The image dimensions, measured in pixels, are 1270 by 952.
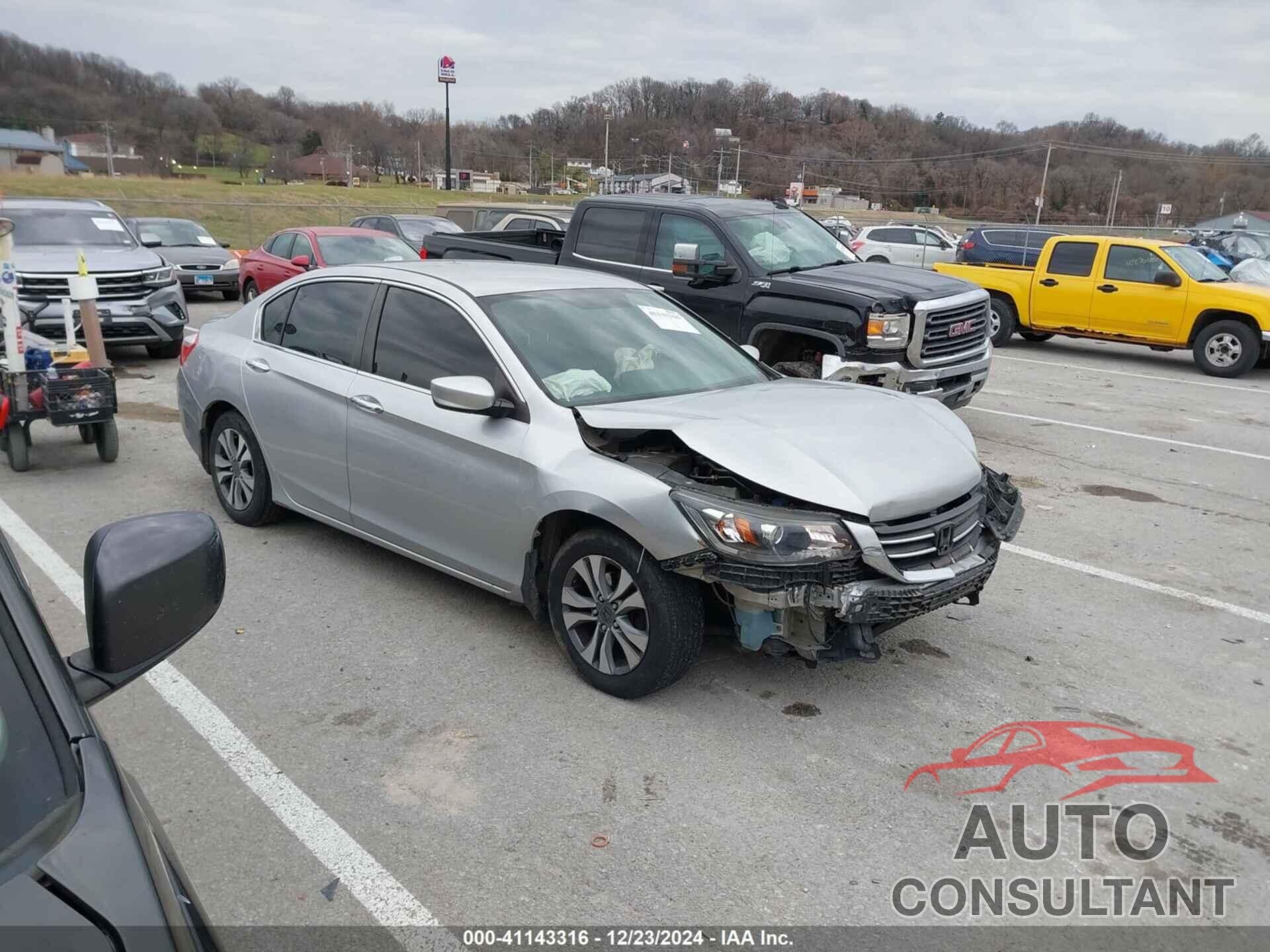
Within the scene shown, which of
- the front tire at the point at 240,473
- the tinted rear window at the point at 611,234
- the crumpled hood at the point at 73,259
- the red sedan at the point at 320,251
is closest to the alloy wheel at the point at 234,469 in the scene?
the front tire at the point at 240,473

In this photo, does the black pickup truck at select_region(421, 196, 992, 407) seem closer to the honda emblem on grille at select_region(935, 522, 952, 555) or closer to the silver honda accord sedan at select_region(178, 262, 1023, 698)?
the silver honda accord sedan at select_region(178, 262, 1023, 698)

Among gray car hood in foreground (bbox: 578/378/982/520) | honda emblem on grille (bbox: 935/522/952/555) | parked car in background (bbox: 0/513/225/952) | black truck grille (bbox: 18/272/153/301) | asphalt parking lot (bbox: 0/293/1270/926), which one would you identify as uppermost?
parked car in background (bbox: 0/513/225/952)

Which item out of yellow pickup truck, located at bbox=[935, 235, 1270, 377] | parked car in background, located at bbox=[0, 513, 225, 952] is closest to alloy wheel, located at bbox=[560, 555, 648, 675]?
parked car in background, located at bbox=[0, 513, 225, 952]

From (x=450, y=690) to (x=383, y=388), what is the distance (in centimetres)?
165

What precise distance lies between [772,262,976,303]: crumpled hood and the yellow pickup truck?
4.80 m

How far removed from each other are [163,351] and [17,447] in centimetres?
566

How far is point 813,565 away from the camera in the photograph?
3.65 metres

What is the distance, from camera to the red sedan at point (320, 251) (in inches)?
569

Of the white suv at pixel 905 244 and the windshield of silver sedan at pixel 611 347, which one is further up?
the windshield of silver sedan at pixel 611 347

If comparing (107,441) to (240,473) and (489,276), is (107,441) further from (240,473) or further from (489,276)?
(489,276)

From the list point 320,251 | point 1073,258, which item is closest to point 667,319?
point 320,251

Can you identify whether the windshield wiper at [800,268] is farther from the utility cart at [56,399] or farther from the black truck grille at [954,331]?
the utility cart at [56,399]

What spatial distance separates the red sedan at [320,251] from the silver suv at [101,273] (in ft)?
7.50

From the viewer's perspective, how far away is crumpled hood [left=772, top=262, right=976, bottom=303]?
826 cm
